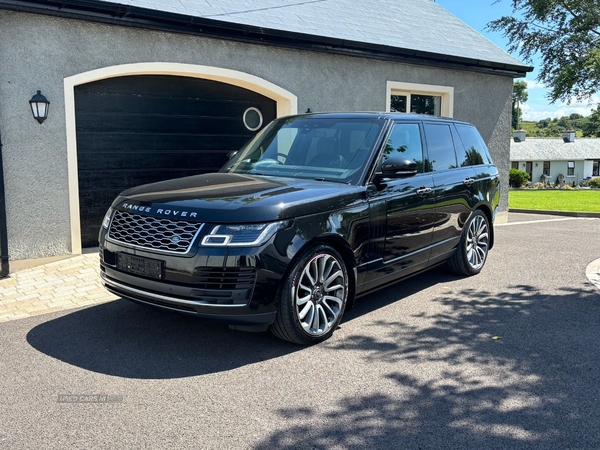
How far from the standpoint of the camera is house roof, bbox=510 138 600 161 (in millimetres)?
71812

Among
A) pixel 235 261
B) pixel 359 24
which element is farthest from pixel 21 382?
pixel 359 24

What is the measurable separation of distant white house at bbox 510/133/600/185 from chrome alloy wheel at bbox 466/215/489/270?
6967cm

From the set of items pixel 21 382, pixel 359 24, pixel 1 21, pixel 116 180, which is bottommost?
pixel 21 382

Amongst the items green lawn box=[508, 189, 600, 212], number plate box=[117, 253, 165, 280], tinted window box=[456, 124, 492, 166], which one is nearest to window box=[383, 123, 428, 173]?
tinted window box=[456, 124, 492, 166]

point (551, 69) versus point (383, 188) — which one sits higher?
point (551, 69)

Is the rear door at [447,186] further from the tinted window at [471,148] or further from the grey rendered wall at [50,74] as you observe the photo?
the grey rendered wall at [50,74]

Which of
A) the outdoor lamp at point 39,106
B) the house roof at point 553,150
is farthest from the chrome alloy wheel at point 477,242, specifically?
the house roof at point 553,150

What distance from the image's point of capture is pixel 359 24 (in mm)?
10781

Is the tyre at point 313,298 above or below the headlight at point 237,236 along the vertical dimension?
below

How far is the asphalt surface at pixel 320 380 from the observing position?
3.07m

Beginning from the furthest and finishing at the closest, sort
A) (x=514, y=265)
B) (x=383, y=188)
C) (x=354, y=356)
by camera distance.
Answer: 1. (x=514, y=265)
2. (x=383, y=188)
3. (x=354, y=356)

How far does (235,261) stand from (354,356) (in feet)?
4.04

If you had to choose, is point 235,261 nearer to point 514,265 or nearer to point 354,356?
point 354,356

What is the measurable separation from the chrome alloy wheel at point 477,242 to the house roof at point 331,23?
432cm
